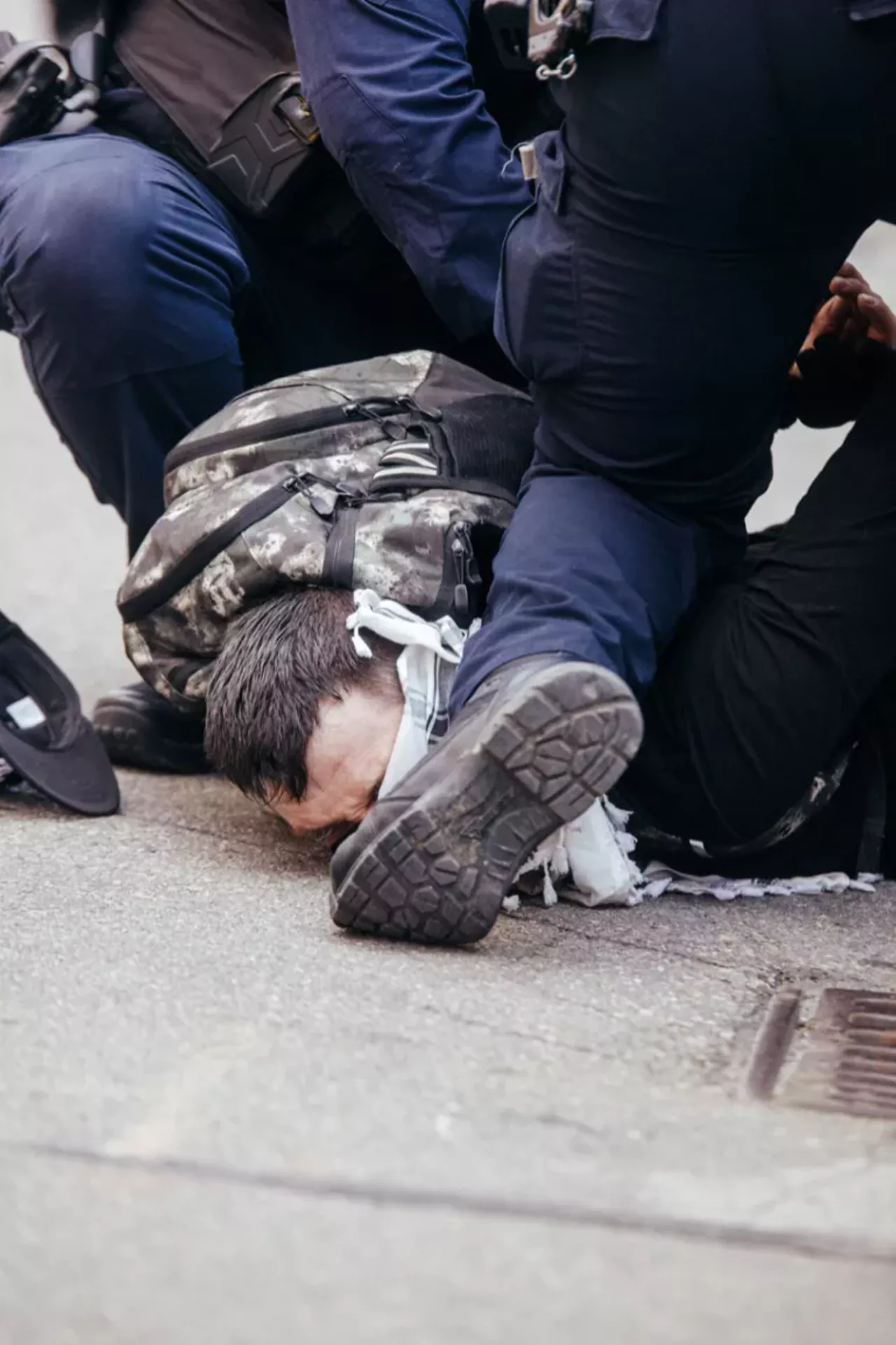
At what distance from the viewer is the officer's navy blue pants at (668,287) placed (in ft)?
3.89

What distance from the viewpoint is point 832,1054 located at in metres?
1.22

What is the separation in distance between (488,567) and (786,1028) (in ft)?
2.07

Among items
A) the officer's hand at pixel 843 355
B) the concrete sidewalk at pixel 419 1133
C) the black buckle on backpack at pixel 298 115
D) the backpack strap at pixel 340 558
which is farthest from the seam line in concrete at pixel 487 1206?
the black buckle on backpack at pixel 298 115

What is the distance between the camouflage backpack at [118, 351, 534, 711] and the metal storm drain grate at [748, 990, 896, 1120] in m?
0.54

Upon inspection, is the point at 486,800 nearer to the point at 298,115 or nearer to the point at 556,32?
the point at 556,32

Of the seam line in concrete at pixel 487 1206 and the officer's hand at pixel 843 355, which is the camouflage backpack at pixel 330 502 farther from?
the seam line in concrete at pixel 487 1206

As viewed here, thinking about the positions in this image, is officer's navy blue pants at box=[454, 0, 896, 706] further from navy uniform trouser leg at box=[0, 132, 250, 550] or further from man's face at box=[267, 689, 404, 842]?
navy uniform trouser leg at box=[0, 132, 250, 550]

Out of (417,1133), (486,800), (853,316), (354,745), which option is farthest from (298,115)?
(417,1133)

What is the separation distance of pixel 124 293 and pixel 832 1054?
125cm

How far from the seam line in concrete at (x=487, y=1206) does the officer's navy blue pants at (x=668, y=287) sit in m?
0.55

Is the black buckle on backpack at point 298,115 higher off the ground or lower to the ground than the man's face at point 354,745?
higher

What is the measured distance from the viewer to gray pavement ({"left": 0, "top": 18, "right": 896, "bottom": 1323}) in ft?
2.74

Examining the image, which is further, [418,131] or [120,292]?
[120,292]

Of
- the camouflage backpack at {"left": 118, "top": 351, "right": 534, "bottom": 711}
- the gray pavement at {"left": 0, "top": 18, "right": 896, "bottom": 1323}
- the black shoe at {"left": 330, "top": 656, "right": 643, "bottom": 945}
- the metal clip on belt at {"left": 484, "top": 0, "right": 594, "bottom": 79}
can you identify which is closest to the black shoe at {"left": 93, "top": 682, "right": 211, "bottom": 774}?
the camouflage backpack at {"left": 118, "top": 351, "right": 534, "bottom": 711}
